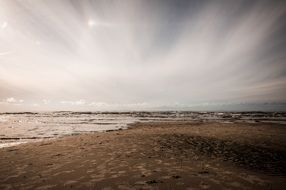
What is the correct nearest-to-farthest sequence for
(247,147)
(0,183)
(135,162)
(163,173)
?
(0,183), (163,173), (135,162), (247,147)

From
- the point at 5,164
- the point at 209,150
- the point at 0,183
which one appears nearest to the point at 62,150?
the point at 5,164

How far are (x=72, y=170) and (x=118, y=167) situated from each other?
88.5 inches

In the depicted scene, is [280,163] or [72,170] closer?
[72,170]

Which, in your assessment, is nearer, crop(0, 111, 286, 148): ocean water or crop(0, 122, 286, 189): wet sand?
crop(0, 122, 286, 189): wet sand

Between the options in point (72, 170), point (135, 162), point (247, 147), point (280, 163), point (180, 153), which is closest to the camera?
point (72, 170)

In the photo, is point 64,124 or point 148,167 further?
point 64,124

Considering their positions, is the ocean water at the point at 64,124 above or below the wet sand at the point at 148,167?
above

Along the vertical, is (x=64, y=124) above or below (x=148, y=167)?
above

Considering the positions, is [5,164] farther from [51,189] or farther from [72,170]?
[51,189]

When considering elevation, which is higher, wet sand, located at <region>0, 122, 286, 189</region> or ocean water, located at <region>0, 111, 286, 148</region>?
ocean water, located at <region>0, 111, 286, 148</region>

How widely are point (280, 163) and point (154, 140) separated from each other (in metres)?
8.94

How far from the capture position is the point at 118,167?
1038 centimetres

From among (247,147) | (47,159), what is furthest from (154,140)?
(47,159)

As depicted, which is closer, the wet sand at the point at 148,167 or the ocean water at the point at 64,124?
the wet sand at the point at 148,167
